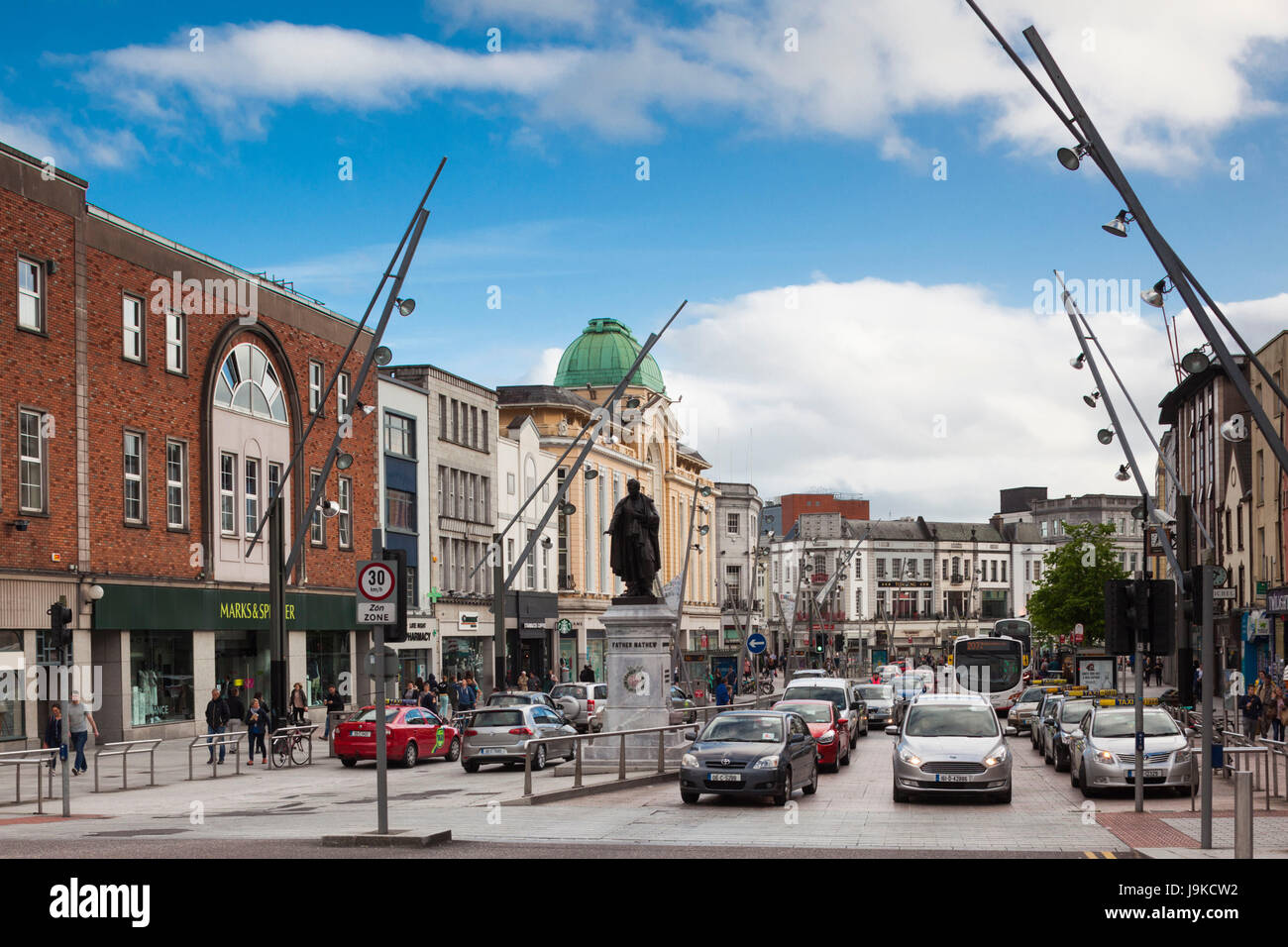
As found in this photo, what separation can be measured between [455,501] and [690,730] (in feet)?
126

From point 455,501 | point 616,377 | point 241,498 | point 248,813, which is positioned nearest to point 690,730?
point 248,813

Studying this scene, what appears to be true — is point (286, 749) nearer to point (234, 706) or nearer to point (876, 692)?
point (234, 706)

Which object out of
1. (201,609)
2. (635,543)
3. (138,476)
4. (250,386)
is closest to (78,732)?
(635,543)

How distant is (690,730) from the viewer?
28.2 meters

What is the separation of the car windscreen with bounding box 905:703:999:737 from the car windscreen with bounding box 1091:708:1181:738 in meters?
1.89

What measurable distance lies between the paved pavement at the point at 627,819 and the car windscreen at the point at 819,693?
302 inches

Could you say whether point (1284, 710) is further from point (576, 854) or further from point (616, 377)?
point (616, 377)

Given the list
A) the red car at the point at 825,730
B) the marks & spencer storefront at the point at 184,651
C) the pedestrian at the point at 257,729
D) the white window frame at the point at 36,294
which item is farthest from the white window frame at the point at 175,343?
the red car at the point at 825,730

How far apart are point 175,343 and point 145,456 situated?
11.4ft

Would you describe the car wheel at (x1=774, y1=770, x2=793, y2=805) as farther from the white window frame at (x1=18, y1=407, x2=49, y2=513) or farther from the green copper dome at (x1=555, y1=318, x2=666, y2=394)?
the green copper dome at (x1=555, y1=318, x2=666, y2=394)

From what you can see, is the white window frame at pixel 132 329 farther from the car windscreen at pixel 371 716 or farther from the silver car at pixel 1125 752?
the silver car at pixel 1125 752

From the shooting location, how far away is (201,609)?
43.7 m

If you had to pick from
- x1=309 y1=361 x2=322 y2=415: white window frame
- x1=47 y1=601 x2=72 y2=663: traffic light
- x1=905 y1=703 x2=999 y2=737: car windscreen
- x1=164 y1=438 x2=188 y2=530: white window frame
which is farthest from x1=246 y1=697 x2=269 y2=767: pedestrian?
x1=309 y1=361 x2=322 y2=415: white window frame
